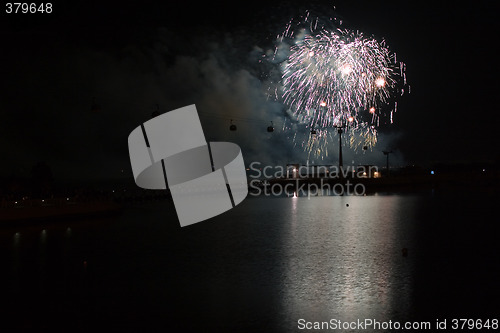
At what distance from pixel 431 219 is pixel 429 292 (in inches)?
571

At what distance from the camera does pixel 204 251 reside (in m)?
15.1

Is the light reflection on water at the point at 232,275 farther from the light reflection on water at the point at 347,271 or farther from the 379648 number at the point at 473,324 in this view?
the 379648 number at the point at 473,324

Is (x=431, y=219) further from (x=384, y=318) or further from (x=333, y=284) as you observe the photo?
(x=384, y=318)

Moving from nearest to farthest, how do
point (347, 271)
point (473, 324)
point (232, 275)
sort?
point (473, 324) → point (232, 275) → point (347, 271)

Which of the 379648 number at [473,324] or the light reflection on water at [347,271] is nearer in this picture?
the 379648 number at [473,324]

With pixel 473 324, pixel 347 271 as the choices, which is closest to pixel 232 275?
pixel 347 271

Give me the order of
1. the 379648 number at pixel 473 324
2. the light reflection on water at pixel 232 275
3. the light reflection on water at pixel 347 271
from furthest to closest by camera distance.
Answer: the light reflection on water at pixel 347 271 < the light reflection on water at pixel 232 275 < the 379648 number at pixel 473 324

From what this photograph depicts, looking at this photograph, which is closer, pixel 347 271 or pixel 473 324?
pixel 473 324

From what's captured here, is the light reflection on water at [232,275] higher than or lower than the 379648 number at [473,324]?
higher

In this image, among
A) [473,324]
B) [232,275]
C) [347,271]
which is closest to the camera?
[473,324]

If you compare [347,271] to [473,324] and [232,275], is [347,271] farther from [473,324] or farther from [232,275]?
[473,324]

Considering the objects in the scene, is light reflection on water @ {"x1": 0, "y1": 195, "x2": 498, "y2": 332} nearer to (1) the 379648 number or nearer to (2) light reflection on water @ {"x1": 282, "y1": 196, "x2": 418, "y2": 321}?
(2) light reflection on water @ {"x1": 282, "y1": 196, "x2": 418, "y2": 321}

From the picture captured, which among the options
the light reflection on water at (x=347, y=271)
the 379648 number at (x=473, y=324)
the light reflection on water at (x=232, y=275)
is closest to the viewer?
the 379648 number at (x=473, y=324)

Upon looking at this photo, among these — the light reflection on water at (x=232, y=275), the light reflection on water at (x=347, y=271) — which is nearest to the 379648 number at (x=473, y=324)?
the light reflection on water at (x=232, y=275)
